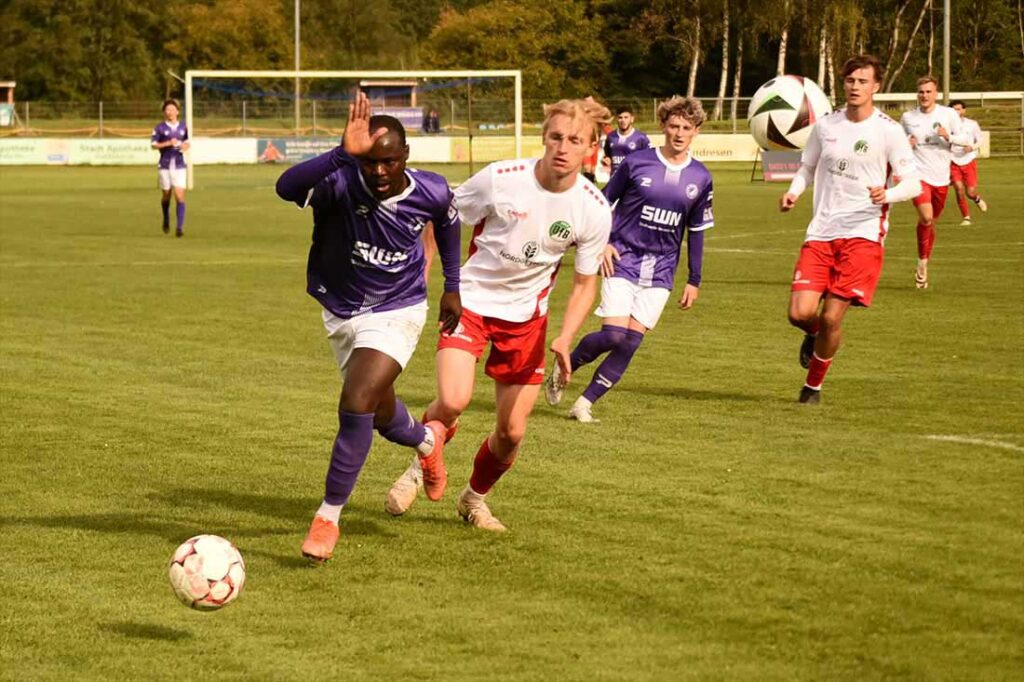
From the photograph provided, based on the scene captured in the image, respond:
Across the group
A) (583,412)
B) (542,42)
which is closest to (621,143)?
(583,412)

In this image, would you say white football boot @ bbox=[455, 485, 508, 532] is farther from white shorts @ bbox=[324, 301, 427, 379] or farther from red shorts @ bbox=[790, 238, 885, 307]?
red shorts @ bbox=[790, 238, 885, 307]

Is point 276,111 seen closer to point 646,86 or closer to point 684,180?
point 646,86

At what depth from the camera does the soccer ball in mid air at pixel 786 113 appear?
2512 cm

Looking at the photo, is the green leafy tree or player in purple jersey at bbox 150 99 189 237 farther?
the green leafy tree

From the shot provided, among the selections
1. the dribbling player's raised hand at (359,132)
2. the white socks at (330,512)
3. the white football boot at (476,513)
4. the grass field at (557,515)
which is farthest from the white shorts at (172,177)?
the dribbling player's raised hand at (359,132)

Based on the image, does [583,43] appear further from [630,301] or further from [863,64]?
[630,301]

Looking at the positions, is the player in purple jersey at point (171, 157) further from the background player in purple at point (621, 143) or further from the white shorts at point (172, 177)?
the background player in purple at point (621, 143)

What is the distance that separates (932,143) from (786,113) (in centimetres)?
500

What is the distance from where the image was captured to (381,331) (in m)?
6.69

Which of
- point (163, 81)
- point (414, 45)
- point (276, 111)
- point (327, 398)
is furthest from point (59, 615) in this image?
point (414, 45)

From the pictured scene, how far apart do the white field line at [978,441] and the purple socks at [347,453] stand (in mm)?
3883

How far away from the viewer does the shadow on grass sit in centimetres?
549

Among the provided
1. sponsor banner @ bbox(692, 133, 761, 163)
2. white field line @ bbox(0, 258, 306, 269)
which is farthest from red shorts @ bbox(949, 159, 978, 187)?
sponsor banner @ bbox(692, 133, 761, 163)

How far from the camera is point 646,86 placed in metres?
79.9
